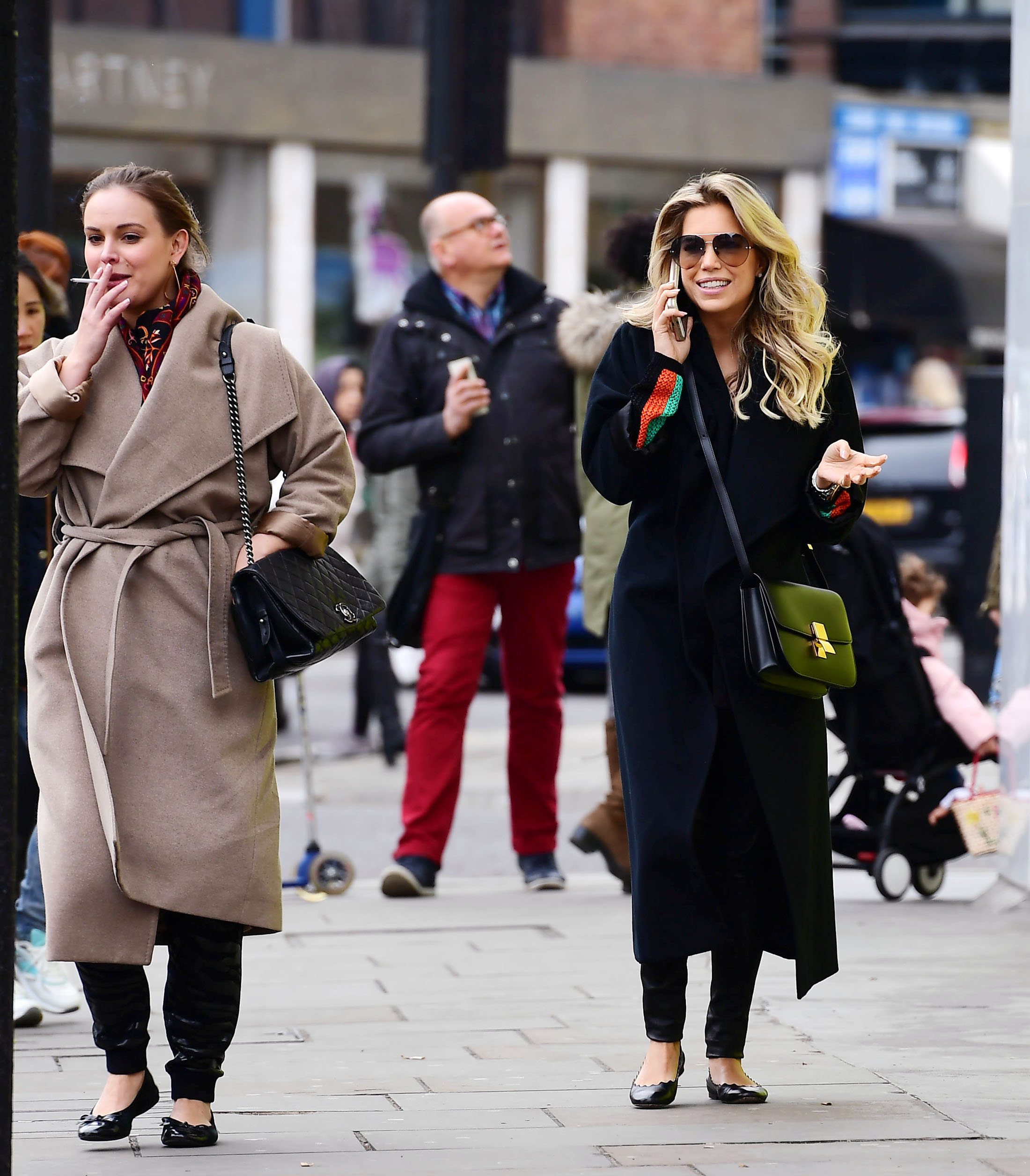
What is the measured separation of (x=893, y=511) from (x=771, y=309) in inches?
521

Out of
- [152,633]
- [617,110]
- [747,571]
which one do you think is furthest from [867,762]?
[617,110]

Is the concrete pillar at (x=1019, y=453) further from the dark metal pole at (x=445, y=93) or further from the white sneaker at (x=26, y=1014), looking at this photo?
the dark metal pole at (x=445, y=93)

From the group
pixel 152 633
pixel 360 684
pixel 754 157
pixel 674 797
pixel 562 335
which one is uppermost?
pixel 754 157

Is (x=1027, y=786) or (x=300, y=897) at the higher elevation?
(x=1027, y=786)

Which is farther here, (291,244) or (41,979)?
(291,244)

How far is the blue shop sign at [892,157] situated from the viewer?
2456 centimetres

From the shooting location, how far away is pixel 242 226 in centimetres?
2200

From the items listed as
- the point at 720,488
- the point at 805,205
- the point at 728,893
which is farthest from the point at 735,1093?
the point at 805,205

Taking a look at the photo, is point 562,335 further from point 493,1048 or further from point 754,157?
point 754,157

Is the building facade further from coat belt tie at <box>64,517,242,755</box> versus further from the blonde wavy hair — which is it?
coat belt tie at <box>64,517,242,755</box>

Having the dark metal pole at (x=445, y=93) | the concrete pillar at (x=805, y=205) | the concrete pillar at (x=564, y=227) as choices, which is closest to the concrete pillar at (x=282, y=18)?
the concrete pillar at (x=564, y=227)

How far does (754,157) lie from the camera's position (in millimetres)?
23906

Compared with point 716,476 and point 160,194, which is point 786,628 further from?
point 160,194

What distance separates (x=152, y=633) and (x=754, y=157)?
2068 cm
